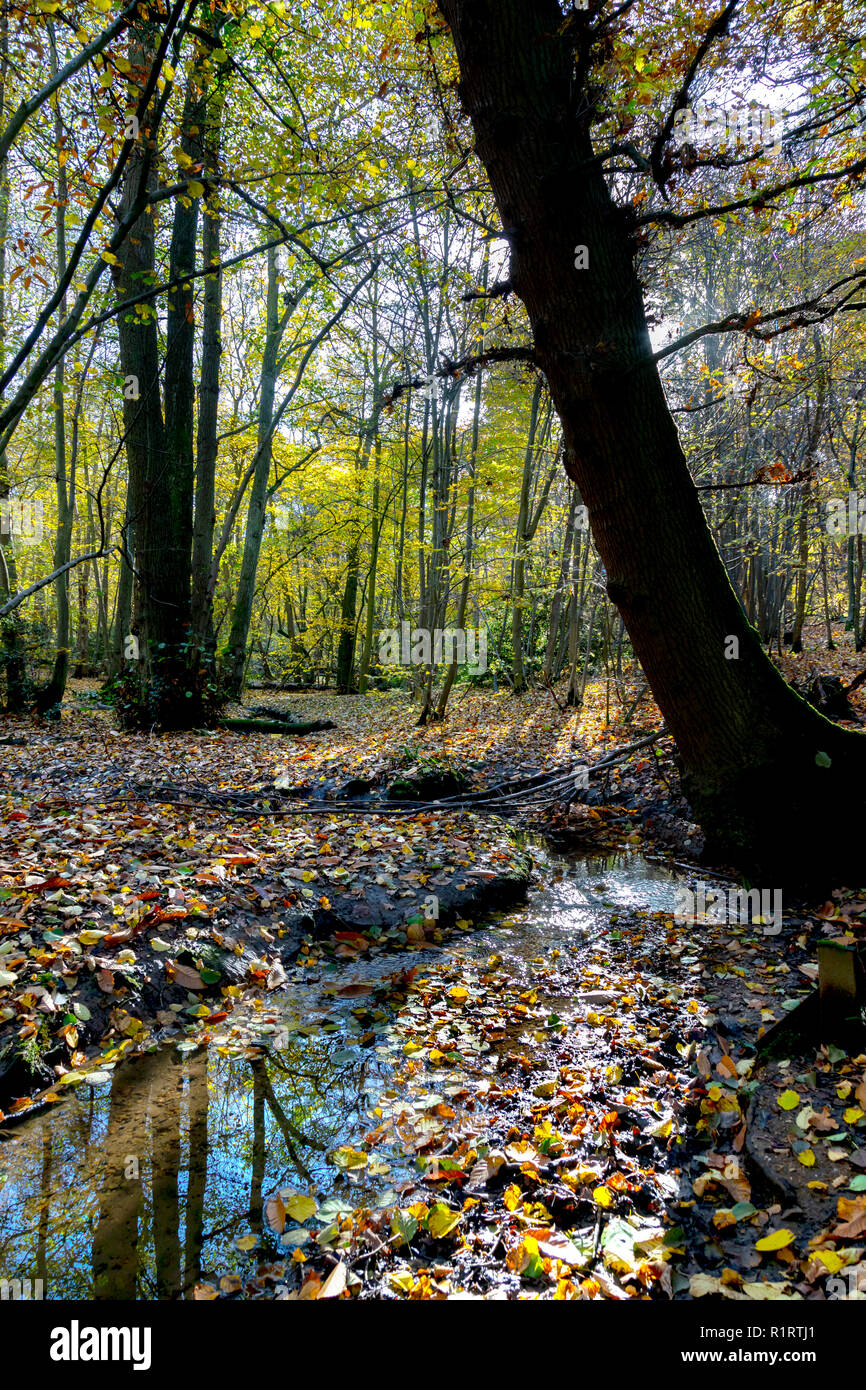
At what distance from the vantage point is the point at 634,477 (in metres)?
3.75

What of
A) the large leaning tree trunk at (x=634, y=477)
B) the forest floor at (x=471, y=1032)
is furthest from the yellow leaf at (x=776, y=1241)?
the large leaning tree trunk at (x=634, y=477)

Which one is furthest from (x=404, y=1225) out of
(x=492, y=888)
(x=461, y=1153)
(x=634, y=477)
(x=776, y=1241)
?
(x=634, y=477)

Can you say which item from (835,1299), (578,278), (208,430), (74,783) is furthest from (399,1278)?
(208,430)

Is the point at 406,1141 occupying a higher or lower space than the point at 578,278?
lower

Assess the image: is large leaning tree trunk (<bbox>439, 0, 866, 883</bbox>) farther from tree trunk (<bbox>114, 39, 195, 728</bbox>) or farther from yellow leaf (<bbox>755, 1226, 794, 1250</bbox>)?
tree trunk (<bbox>114, 39, 195, 728</bbox>)

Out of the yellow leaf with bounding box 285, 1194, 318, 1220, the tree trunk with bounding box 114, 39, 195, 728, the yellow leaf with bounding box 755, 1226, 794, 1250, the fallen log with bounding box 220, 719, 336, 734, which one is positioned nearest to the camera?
the yellow leaf with bounding box 755, 1226, 794, 1250

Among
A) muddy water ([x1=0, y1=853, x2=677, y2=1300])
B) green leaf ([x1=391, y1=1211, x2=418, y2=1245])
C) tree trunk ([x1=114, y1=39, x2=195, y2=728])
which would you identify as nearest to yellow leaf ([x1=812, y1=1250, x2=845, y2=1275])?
green leaf ([x1=391, y1=1211, x2=418, y2=1245])

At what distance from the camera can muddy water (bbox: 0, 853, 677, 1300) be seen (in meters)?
1.87

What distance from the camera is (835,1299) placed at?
5.20 feet

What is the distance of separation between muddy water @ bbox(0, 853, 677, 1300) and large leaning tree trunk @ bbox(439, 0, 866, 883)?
8.70 feet

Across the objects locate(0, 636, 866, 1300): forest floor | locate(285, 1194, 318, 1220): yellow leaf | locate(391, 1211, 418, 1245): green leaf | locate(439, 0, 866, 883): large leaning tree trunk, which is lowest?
locate(285, 1194, 318, 1220): yellow leaf

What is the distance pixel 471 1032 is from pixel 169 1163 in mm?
1403
